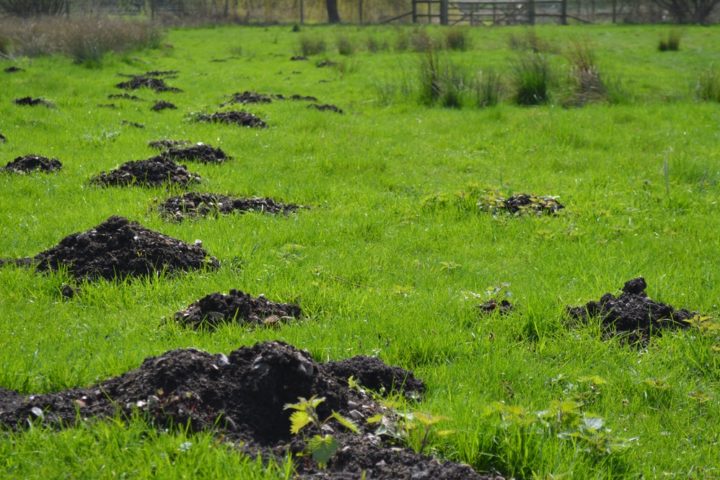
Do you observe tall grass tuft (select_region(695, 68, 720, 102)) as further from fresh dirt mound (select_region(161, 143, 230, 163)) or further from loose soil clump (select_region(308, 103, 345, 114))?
fresh dirt mound (select_region(161, 143, 230, 163))

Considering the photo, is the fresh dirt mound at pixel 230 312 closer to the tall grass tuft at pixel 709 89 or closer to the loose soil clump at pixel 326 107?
the loose soil clump at pixel 326 107

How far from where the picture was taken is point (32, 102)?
17.3m

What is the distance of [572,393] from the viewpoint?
518 cm

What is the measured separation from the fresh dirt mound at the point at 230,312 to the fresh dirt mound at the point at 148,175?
465 cm

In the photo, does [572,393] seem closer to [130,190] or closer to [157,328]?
[157,328]

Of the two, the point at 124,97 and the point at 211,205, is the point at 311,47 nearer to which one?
the point at 124,97

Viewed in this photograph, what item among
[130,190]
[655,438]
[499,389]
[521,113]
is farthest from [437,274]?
[521,113]

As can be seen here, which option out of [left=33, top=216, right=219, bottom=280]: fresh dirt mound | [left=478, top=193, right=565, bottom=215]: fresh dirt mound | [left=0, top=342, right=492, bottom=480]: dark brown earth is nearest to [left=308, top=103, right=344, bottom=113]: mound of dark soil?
[left=478, top=193, right=565, bottom=215]: fresh dirt mound

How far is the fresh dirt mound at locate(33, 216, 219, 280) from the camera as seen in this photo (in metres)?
7.13

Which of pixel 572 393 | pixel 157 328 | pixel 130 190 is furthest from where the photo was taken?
pixel 130 190

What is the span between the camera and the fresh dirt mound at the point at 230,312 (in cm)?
601

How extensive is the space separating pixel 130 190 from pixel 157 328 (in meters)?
4.62

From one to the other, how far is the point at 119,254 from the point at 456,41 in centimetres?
2695

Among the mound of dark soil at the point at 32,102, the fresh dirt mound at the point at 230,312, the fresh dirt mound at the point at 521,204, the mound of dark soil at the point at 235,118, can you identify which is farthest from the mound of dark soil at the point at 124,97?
the fresh dirt mound at the point at 230,312
